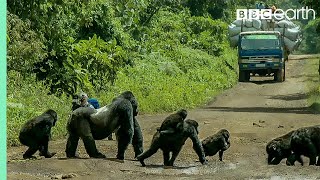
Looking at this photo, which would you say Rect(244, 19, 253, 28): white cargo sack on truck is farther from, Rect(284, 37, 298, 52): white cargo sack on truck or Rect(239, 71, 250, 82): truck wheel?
Rect(239, 71, 250, 82): truck wheel

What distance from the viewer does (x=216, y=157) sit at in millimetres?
12266

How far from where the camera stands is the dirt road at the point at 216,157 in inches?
365

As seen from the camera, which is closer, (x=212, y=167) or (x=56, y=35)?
(x=212, y=167)

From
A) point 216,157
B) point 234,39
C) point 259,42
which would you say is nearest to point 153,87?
point 216,157

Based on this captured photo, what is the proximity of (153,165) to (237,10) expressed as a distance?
43.8 m

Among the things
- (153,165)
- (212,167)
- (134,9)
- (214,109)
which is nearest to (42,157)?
(153,165)

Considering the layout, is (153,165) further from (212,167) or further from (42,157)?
(42,157)

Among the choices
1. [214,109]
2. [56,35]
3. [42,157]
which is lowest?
[214,109]

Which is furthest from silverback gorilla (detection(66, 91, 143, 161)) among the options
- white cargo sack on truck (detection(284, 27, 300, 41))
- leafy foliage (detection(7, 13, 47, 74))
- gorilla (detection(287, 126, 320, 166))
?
white cargo sack on truck (detection(284, 27, 300, 41))

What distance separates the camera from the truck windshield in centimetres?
3609

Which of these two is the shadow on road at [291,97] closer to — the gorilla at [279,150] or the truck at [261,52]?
the truck at [261,52]

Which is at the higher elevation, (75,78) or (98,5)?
(98,5)

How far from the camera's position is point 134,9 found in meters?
32.7

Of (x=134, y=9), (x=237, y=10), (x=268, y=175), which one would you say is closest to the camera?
(x=268, y=175)
